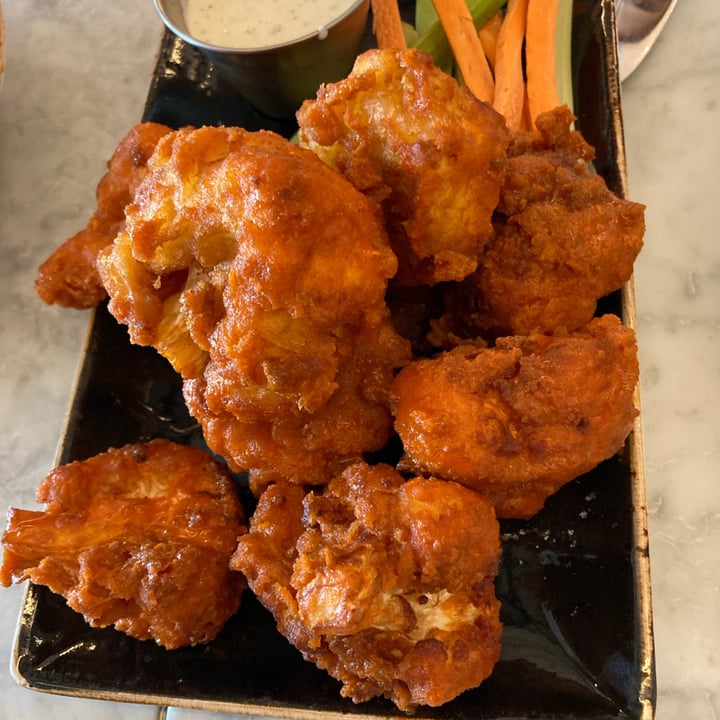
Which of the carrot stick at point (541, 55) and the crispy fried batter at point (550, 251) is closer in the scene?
the crispy fried batter at point (550, 251)

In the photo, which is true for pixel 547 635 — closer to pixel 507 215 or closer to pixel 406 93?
pixel 507 215

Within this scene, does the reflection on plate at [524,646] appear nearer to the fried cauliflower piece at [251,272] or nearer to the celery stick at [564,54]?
the celery stick at [564,54]

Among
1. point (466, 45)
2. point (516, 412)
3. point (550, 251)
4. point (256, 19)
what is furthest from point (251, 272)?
point (466, 45)

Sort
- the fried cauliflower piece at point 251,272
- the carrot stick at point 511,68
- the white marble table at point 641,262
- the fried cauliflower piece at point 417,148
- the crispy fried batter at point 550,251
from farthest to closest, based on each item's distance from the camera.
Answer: the carrot stick at point 511,68 → the white marble table at point 641,262 → the crispy fried batter at point 550,251 → the fried cauliflower piece at point 417,148 → the fried cauliflower piece at point 251,272

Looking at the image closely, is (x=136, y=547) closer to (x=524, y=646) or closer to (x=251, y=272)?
(x=251, y=272)

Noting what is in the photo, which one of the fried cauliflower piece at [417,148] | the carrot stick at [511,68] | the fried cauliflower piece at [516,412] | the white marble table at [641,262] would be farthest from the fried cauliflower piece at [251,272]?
the white marble table at [641,262]

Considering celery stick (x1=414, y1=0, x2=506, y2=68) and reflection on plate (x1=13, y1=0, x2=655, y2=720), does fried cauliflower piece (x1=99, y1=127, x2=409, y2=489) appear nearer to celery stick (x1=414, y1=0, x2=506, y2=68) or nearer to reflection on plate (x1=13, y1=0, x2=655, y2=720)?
reflection on plate (x1=13, y1=0, x2=655, y2=720)
